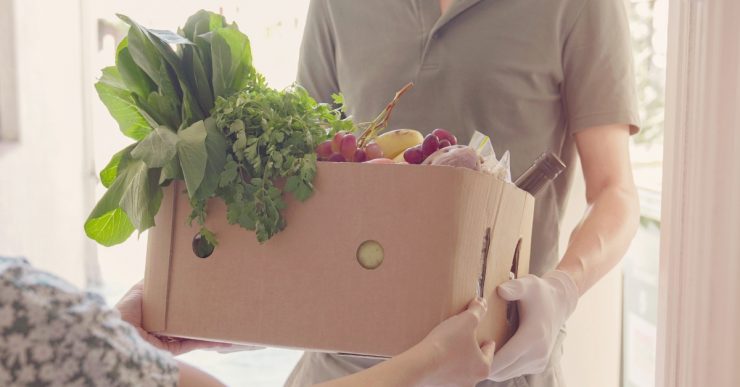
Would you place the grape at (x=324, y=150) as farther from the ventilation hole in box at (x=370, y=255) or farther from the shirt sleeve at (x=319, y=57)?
the shirt sleeve at (x=319, y=57)

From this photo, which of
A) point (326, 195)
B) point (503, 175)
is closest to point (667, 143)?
point (503, 175)

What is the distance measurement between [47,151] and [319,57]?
3.80 meters

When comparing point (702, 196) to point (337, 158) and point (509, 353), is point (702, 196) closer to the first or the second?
point (509, 353)

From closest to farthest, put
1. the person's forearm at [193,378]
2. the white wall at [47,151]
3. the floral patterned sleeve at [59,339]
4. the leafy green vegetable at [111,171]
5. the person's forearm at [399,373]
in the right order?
the floral patterned sleeve at [59,339] → the person's forearm at [193,378] → the person's forearm at [399,373] → the leafy green vegetable at [111,171] → the white wall at [47,151]

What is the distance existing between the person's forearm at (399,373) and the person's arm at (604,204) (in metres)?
0.41

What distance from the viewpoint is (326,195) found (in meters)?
0.96

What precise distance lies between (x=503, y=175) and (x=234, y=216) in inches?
13.1

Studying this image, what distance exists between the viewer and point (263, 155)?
0.95 metres

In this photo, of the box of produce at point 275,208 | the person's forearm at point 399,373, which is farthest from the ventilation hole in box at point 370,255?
the person's forearm at point 399,373

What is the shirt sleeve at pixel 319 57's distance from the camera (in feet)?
4.89

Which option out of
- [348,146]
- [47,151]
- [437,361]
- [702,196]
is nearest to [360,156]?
[348,146]

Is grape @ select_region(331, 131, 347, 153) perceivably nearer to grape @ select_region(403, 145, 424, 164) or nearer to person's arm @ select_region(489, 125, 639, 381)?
grape @ select_region(403, 145, 424, 164)

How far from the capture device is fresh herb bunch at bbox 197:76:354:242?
93cm

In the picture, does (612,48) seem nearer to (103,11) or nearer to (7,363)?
(7,363)
